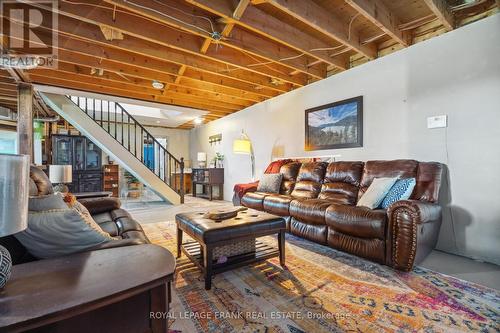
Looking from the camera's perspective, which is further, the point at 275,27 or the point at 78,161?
the point at 78,161

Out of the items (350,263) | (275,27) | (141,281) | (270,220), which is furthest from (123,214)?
(275,27)

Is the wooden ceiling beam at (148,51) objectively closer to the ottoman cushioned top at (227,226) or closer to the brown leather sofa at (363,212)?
the brown leather sofa at (363,212)

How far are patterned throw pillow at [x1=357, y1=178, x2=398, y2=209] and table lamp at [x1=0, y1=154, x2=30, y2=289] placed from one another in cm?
261

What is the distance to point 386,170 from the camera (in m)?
2.74

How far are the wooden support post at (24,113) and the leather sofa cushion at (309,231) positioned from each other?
15.6ft

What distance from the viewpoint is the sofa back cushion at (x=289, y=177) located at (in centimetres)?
379

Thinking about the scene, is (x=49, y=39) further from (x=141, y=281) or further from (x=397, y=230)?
(x=397, y=230)

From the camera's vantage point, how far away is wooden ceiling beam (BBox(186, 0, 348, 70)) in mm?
2129

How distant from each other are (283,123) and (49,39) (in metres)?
3.72

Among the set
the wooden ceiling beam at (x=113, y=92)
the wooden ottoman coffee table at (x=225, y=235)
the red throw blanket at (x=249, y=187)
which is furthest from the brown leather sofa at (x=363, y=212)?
the wooden ceiling beam at (x=113, y=92)

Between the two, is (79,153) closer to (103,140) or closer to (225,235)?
(103,140)

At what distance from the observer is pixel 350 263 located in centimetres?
220

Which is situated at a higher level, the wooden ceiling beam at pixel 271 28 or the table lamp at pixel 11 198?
the wooden ceiling beam at pixel 271 28

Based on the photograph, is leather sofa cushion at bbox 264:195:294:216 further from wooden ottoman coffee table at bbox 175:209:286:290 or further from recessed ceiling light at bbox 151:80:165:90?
recessed ceiling light at bbox 151:80:165:90
